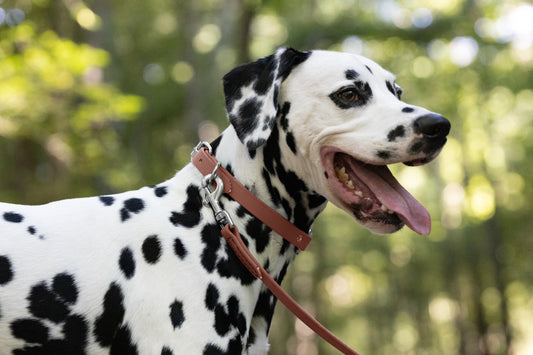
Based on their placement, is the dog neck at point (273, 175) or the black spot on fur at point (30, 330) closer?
the black spot on fur at point (30, 330)

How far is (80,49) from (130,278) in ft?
18.5

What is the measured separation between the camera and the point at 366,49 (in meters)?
16.7

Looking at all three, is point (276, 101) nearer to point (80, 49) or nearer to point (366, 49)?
point (80, 49)

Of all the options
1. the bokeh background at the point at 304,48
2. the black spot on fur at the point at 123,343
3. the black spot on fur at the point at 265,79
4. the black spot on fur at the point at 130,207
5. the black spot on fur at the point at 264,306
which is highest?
the black spot on fur at the point at 265,79

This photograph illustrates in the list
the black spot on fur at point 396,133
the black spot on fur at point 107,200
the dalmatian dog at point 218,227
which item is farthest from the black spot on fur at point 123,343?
the black spot on fur at point 396,133

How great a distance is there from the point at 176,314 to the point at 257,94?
4.23 feet

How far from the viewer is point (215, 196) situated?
2766 millimetres

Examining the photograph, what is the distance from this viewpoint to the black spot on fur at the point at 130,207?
2.74 meters

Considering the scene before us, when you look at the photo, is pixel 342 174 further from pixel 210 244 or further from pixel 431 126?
pixel 210 244

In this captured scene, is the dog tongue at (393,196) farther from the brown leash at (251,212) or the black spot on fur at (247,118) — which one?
the black spot on fur at (247,118)

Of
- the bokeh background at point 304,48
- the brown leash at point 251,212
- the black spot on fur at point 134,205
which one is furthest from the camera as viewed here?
the bokeh background at point 304,48

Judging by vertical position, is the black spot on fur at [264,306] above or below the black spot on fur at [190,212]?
below

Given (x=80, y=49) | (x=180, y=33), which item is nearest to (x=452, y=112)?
(x=180, y=33)

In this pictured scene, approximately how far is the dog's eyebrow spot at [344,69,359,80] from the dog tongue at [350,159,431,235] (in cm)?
49
